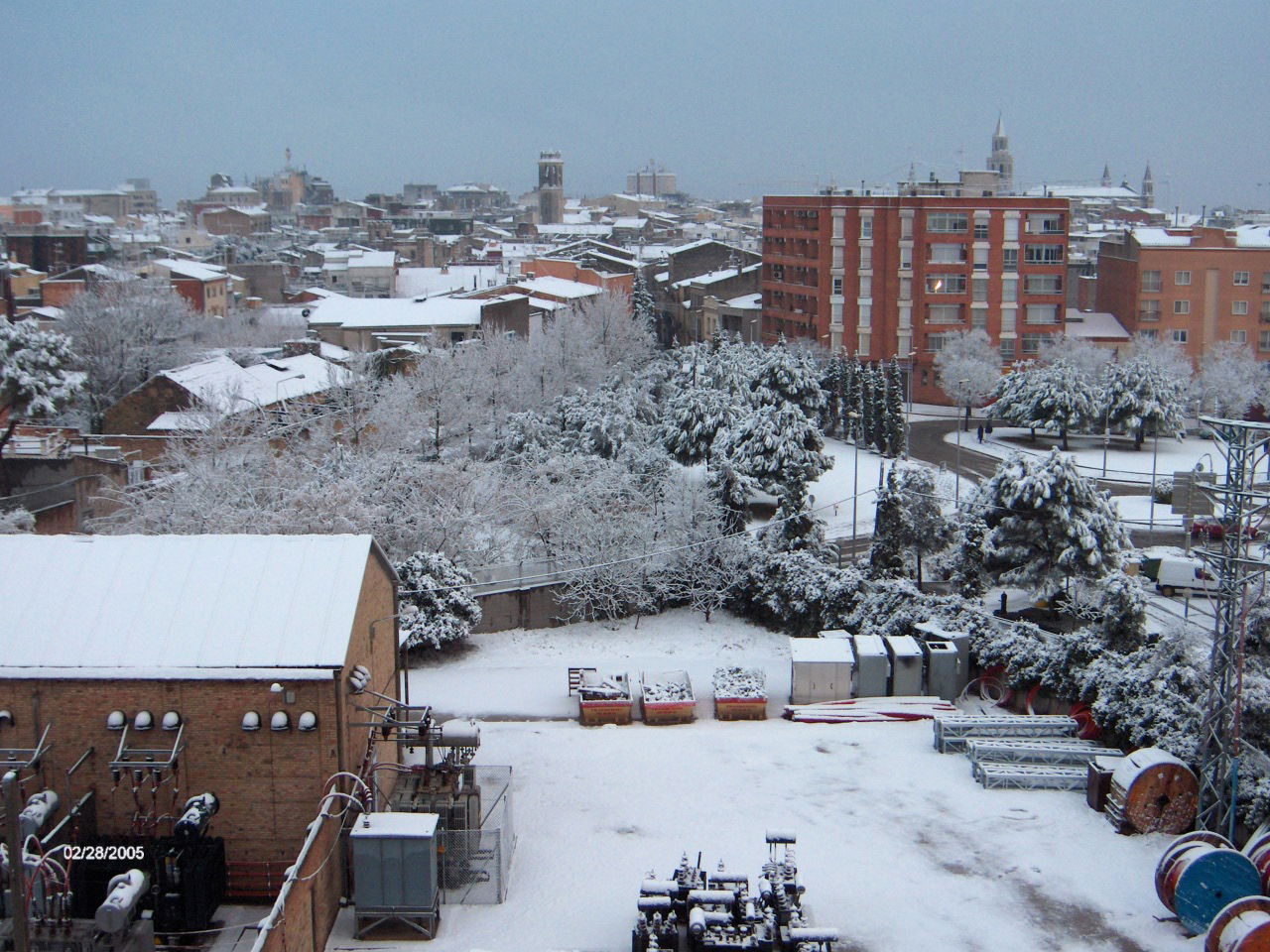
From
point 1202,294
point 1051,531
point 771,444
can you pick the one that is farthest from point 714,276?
point 1051,531

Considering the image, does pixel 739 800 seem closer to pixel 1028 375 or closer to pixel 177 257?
pixel 1028 375

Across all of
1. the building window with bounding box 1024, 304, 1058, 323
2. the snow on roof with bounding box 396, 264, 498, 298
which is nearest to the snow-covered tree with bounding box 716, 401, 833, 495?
the building window with bounding box 1024, 304, 1058, 323

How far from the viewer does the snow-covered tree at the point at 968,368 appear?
158 feet

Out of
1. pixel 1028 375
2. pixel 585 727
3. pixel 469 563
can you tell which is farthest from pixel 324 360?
pixel 585 727

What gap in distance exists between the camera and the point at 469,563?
2900cm

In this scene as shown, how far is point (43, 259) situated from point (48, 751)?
74.6 meters

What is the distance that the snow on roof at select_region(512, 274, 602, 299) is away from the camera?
67.6 m

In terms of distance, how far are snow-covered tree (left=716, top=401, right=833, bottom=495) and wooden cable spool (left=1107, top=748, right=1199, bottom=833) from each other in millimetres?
15974

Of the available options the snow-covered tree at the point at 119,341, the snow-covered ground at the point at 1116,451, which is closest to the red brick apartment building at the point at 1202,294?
the snow-covered ground at the point at 1116,451

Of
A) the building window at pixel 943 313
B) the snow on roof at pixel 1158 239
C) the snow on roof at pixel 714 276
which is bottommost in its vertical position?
the building window at pixel 943 313

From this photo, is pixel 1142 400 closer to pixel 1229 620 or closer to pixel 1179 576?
pixel 1179 576

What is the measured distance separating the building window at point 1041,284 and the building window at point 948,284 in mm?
2877
